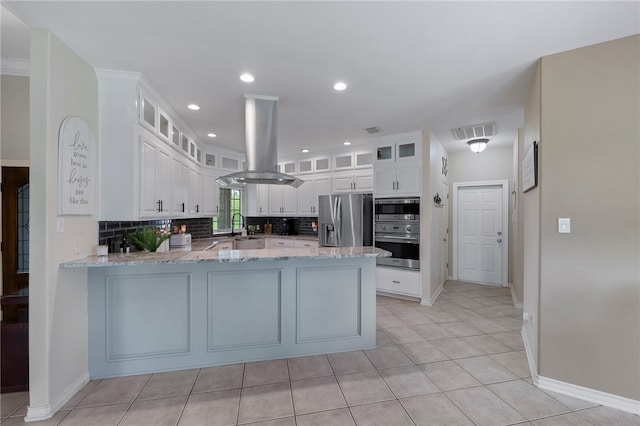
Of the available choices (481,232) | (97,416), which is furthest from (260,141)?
(481,232)

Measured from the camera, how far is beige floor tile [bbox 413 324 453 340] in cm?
318

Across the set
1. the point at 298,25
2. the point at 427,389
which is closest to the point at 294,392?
the point at 427,389

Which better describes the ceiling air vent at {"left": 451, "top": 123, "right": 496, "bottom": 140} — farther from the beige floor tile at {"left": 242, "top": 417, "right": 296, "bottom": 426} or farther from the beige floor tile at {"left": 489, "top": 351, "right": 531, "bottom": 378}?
the beige floor tile at {"left": 242, "top": 417, "right": 296, "bottom": 426}

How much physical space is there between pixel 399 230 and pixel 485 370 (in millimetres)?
2280

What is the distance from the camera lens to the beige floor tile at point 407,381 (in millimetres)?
2176

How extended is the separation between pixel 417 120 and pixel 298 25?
2404 mm

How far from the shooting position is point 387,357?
106 inches

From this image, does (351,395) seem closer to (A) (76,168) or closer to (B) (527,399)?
(B) (527,399)

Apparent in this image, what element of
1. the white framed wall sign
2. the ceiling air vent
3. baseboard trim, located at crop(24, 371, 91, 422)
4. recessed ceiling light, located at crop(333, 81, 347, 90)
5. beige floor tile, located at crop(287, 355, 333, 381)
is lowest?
beige floor tile, located at crop(287, 355, 333, 381)

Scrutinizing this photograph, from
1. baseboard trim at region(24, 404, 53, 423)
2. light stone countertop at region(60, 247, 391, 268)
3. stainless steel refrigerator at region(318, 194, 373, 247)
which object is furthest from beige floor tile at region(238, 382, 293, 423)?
stainless steel refrigerator at region(318, 194, 373, 247)

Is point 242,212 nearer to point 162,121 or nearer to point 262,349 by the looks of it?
point 162,121

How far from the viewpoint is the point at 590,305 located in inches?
82.2

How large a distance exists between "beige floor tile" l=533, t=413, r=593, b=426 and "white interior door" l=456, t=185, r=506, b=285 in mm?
3727

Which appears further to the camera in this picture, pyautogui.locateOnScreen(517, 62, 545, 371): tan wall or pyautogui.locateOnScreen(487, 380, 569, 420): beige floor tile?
pyautogui.locateOnScreen(517, 62, 545, 371): tan wall
